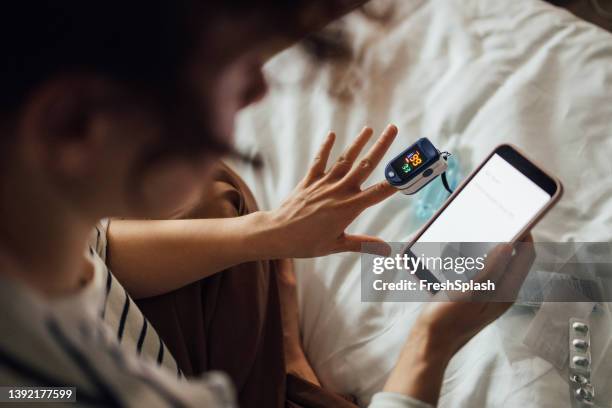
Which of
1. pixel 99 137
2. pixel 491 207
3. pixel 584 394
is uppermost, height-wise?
pixel 99 137

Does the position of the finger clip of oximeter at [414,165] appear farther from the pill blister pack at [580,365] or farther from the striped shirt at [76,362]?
the striped shirt at [76,362]

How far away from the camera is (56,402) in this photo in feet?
1.13

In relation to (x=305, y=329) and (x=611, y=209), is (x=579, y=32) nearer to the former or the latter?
(x=611, y=209)

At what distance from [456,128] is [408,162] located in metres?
0.24

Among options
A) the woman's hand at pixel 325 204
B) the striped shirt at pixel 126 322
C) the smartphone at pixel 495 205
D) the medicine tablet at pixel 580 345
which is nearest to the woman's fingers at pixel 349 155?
the woman's hand at pixel 325 204

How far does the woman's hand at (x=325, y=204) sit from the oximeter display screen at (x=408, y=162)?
0.04 metres

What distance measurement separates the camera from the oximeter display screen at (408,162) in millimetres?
689

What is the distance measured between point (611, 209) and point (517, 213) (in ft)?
0.74

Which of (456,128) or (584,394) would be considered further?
(456,128)

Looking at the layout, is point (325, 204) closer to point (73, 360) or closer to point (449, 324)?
point (449, 324)

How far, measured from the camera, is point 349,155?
2.18 feet

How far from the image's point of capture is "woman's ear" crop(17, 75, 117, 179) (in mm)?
258

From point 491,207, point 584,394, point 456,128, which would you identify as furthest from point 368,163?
point 584,394

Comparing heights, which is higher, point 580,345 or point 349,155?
point 349,155
